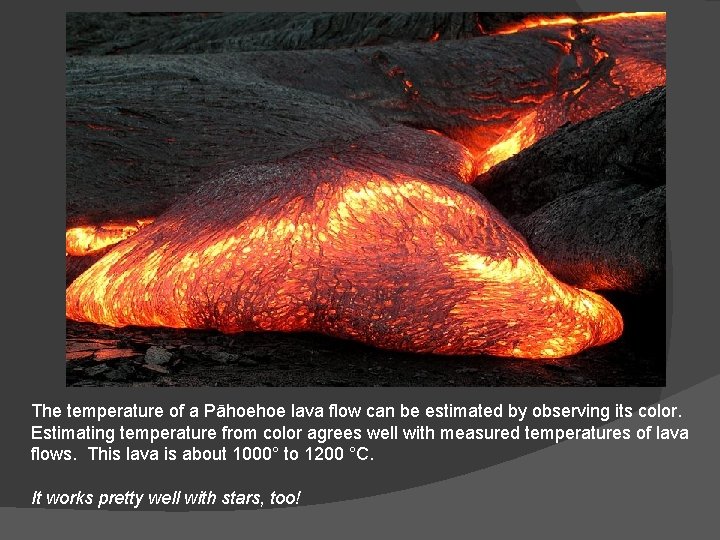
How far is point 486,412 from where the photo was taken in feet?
12.9

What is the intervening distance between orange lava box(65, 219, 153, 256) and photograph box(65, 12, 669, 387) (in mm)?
11

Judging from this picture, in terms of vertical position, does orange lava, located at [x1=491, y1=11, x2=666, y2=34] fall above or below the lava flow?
above

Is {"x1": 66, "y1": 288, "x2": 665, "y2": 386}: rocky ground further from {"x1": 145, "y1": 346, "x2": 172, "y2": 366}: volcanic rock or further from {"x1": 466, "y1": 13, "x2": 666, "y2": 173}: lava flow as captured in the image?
{"x1": 466, "y1": 13, "x2": 666, "y2": 173}: lava flow

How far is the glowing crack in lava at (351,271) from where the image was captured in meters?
4.70

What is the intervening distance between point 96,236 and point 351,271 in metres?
1.97

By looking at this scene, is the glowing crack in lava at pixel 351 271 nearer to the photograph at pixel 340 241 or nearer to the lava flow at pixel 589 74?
the photograph at pixel 340 241

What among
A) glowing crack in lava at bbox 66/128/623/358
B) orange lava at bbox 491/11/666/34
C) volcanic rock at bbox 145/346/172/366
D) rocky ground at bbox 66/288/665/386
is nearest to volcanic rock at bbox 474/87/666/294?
glowing crack in lava at bbox 66/128/623/358

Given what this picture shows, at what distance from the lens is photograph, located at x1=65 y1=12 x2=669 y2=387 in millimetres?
4664

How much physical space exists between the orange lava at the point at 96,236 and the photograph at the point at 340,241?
11 millimetres

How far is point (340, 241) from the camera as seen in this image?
4887mm

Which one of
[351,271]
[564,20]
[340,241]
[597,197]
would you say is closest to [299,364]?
[351,271]

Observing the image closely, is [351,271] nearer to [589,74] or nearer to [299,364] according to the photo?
[299,364]

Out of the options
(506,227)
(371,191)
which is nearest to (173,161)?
(371,191)

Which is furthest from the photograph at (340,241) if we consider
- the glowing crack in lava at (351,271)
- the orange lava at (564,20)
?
the orange lava at (564,20)
